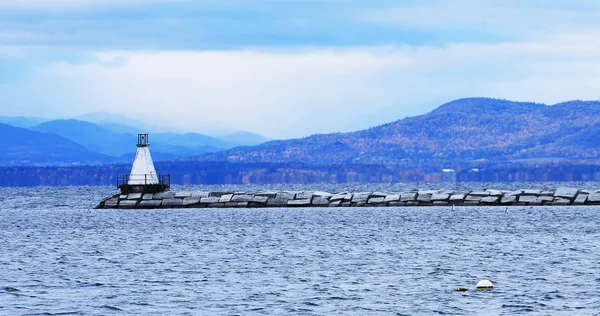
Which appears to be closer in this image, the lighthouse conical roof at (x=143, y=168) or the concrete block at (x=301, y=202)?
the lighthouse conical roof at (x=143, y=168)

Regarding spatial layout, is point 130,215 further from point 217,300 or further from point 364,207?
point 217,300

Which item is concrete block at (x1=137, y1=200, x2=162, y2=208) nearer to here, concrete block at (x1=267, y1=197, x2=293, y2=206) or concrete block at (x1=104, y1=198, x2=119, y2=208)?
concrete block at (x1=104, y1=198, x2=119, y2=208)

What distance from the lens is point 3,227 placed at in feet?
252

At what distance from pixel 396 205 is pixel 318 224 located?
25.4 metres

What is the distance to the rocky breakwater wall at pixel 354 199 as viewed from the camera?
93.2 metres

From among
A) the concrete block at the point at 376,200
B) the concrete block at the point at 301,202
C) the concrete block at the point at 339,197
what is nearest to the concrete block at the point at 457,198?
the concrete block at the point at 376,200

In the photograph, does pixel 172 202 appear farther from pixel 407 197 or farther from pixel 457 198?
pixel 457 198

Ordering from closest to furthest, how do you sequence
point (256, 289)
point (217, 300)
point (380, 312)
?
point (380, 312), point (217, 300), point (256, 289)

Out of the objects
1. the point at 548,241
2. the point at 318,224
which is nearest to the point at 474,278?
the point at 548,241

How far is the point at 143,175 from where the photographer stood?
8638 cm

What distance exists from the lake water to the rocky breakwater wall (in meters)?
16.2

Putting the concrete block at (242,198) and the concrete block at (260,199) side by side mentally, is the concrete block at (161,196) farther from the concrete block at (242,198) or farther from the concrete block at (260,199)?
the concrete block at (260,199)

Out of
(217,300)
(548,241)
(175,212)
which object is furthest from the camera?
(175,212)

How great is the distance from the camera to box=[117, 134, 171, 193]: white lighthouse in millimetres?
83625
